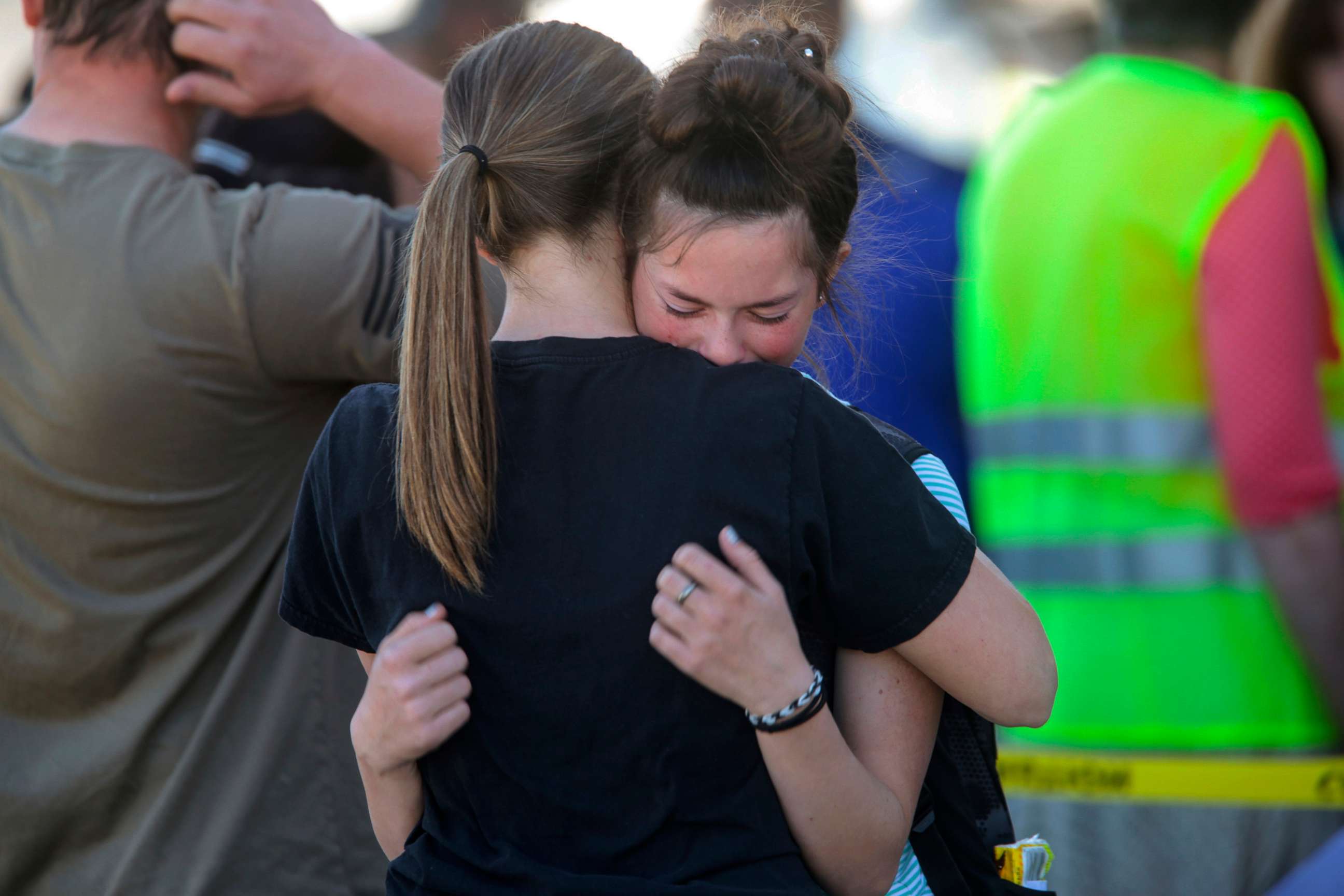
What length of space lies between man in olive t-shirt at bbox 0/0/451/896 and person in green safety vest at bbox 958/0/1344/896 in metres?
1.22

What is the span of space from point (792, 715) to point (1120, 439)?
4.23 ft

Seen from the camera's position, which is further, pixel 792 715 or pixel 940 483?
pixel 940 483

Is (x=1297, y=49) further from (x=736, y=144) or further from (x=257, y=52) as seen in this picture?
(x=257, y=52)

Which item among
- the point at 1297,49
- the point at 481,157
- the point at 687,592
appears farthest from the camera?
the point at 1297,49

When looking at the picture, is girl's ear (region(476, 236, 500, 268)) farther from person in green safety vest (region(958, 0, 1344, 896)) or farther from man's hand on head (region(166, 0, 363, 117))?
person in green safety vest (region(958, 0, 1344, 896))

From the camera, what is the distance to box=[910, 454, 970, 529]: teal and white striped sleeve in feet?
4.90

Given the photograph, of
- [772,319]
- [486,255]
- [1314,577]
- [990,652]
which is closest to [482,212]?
[486,255]

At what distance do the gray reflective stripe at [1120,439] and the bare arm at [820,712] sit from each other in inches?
41.9

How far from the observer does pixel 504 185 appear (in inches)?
56.9

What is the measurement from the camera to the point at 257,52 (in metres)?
2.07

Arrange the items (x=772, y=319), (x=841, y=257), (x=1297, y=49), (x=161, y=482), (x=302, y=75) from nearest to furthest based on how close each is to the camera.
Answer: (x=772, y=319)
(x=841, y=257)
(x=161, y=482)
(x=302, y=75)
(x=1297, y=49)

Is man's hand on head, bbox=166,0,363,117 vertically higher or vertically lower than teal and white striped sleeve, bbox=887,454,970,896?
higher

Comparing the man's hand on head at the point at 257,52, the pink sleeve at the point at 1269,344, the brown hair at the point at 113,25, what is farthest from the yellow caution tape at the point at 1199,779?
the brown hair at the point at 113,25

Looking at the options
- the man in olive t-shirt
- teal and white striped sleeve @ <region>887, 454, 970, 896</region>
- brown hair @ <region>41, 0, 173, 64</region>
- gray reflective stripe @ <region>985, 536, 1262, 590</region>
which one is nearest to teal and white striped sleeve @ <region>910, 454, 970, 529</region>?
teal and white striped sleeve @ <region>887, 454, 970, 896</region>
